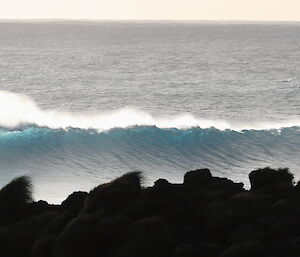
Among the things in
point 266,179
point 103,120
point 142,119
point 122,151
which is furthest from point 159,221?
point 142,119

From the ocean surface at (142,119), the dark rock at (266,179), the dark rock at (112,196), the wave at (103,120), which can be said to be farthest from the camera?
the wave at (103,120)

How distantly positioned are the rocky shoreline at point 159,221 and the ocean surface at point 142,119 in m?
9.00

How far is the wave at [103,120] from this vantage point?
36594 millimetres

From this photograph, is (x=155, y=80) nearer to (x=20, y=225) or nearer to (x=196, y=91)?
(x=196, y=91)

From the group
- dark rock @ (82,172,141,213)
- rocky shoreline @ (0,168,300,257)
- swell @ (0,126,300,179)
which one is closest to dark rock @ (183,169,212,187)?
rocky shoreline @ (0,168,300,257)

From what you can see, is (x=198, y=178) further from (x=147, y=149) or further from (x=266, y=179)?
(x=147, y=149)

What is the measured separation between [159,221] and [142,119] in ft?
108

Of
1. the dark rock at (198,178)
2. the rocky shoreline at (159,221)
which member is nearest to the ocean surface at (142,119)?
the dark rock at (198,178)

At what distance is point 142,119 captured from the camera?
41.0m

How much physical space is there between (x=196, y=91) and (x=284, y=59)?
45.3 m

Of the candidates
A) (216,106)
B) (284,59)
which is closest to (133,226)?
(216,106)

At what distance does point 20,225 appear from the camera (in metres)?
8.83

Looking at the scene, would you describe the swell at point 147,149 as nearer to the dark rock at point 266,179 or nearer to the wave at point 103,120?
the wave at point 103,120

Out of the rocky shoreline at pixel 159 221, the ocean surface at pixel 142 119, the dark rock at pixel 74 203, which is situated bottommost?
the ocean surface at pixel 142 119
